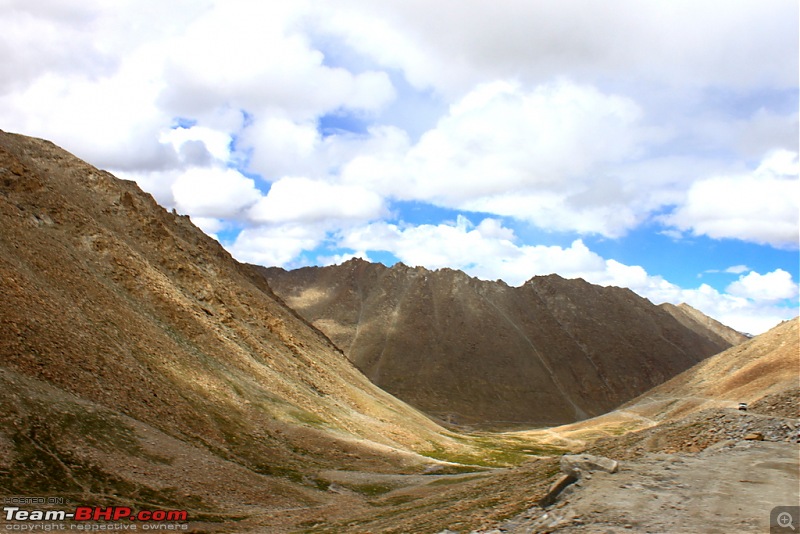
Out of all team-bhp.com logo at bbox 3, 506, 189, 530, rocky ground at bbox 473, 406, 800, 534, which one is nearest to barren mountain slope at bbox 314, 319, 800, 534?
rocky ground at bbox 473, 406, 800, 534

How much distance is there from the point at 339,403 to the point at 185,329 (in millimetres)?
21804

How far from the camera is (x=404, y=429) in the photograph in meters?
72.4

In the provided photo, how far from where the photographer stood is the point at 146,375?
4322 cm

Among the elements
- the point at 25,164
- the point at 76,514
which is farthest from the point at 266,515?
the point at 25,164

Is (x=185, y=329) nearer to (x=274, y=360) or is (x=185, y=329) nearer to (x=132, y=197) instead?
(x=274, y=360)

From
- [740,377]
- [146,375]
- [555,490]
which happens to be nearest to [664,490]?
[555,490]

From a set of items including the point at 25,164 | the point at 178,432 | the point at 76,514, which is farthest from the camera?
the point at 25,164

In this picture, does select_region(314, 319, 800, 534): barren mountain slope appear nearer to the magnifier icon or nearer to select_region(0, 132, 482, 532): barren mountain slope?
the magnifier icon

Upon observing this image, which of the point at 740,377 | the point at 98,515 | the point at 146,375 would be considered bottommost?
the point at 98,515

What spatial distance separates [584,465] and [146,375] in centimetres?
3741

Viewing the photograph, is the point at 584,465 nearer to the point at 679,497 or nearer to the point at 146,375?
the point at 679,497

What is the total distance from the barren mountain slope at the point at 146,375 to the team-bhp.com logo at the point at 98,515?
5.18 feet

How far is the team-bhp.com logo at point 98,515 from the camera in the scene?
69.4 feet

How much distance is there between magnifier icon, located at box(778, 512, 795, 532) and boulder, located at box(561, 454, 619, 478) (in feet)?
16.0
